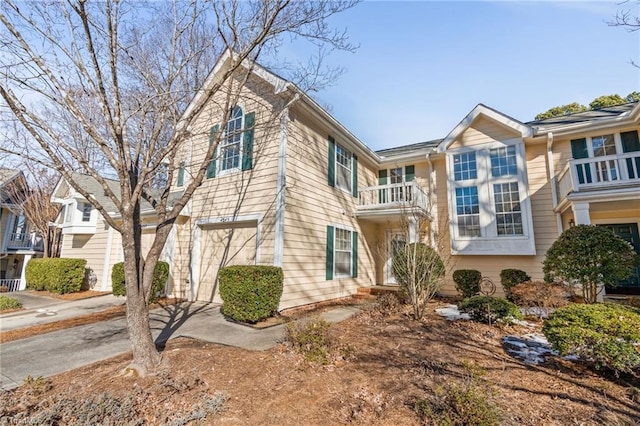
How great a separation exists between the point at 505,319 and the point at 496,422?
416 centimetres

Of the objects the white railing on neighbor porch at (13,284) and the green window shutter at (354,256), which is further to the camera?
the white railing on neighbor porch at (13,284)

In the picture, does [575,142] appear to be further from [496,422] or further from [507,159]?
[496,422]

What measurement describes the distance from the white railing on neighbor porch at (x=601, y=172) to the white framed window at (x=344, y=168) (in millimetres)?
6701

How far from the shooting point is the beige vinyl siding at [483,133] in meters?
10.2

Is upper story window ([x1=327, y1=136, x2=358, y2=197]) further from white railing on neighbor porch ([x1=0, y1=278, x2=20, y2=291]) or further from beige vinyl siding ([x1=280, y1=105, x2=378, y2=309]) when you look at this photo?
white railing on neighbor porch ([x1=0, y1=278, x2=20, y2=291])

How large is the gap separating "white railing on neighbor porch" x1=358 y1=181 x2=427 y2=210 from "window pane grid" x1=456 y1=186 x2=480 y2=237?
1248 millimetres

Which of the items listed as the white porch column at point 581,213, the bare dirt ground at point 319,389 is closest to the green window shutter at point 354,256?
the bare dirt ground at point 319,389

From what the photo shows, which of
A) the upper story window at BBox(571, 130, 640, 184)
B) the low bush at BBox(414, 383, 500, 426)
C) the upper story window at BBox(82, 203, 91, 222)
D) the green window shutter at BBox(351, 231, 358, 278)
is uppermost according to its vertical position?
the upper story window at BBox(571, 130, 640, 184)

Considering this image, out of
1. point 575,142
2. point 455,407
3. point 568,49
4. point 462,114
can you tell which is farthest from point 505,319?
point 462,114

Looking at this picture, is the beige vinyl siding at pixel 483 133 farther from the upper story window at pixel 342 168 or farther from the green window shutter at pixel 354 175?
the upper story window at pixel 342 168

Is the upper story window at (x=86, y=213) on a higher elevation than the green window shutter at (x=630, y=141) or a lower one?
lower

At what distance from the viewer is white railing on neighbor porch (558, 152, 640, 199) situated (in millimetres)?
8164

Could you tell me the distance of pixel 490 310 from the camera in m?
5.90

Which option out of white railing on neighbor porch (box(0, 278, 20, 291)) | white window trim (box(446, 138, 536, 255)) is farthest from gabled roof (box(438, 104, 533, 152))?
white railing on neighbor porch (box(0, 278, 20, 291))
